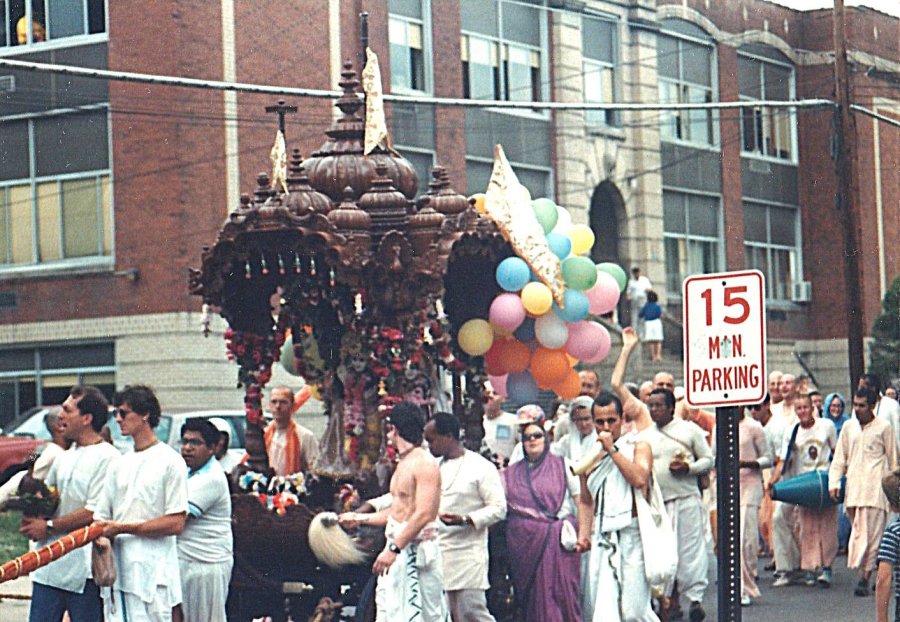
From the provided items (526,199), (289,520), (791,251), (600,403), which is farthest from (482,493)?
(791,251)

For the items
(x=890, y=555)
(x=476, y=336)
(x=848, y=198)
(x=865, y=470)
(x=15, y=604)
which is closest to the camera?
(x=890, y=555)

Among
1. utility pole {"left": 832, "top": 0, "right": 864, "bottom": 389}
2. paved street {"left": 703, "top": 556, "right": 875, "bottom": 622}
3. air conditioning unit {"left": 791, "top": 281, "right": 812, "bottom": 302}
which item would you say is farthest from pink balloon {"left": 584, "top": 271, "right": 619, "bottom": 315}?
air conditioning unit {"left": 791, "top": 281, "right": 812, "bottom": 302}

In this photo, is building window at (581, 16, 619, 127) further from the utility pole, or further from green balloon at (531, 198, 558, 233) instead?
green balloon at (531, 198, 558, 233)

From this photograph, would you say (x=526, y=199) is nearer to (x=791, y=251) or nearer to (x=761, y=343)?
(x=761, y=343)

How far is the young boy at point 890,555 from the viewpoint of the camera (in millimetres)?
9555

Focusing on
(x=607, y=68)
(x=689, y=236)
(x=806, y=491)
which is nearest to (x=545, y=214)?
(x=806, y=491)

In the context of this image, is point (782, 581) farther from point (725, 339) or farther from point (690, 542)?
point (725, 339)

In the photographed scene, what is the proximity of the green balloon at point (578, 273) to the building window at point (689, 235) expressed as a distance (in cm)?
2724

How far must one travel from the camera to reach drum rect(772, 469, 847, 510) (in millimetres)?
17078

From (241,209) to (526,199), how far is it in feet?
7.47

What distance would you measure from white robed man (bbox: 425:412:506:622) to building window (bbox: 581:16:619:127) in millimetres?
27808

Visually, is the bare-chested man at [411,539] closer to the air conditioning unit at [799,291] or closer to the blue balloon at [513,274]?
the blue balloon at [513,274]

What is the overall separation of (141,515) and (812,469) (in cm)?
893

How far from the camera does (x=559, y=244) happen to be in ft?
49.4
